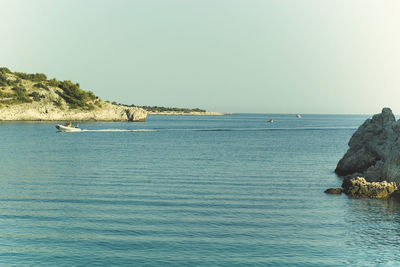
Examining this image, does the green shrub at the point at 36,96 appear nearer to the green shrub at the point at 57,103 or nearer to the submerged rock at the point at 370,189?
the green shrub at the point at 57,103

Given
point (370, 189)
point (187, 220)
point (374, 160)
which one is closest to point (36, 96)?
point (374, 160)

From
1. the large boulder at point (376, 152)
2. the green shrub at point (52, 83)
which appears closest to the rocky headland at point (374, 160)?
the large boulder at point (376, 152)

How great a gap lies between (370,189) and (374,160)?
10218 mm

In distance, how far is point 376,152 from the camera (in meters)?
40.4

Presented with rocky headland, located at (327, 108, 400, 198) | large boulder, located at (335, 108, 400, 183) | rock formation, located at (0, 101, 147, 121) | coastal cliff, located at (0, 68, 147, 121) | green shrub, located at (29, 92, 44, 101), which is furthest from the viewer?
green shrub, located at (29, 92, 44, 101)

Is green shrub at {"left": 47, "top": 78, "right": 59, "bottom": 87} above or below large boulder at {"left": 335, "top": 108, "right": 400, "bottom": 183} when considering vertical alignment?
above

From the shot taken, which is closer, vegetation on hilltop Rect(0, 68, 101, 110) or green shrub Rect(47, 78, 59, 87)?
vegetation on hilltop Rect(0, 68, 101, 110)

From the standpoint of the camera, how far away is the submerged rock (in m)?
31.3

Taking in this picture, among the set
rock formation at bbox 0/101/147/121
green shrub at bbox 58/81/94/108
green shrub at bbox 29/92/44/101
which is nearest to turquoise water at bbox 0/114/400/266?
rock formation at bbox 0/101/147/121

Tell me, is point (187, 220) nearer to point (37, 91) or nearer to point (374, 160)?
point (374, 160)

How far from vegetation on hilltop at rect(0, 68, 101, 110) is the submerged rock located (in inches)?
6602

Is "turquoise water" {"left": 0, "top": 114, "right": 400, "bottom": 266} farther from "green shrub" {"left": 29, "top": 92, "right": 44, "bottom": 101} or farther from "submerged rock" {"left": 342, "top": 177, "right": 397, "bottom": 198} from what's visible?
"green shrub" {"left": 29, "top": 92, "right": 44, "bottom": 101}

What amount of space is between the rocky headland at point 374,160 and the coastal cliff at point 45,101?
518ft

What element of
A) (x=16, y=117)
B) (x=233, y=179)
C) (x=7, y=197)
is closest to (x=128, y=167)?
(x=233, y=179)
